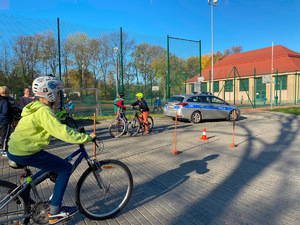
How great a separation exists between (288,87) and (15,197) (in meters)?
39.1

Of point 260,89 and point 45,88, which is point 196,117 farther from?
point 260,89

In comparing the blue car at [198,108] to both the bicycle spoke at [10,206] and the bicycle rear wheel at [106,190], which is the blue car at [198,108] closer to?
the bicycle rear wheel at [106,190]

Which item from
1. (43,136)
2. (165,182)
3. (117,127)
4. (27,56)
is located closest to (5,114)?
(117,127)

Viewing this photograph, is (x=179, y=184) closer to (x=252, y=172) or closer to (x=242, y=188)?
(x=242, y=188)

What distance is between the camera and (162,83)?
18.2 meters

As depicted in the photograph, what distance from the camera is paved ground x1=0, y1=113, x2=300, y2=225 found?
313cm

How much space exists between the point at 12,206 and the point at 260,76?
123 ft

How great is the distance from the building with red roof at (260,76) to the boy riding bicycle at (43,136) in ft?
92.3

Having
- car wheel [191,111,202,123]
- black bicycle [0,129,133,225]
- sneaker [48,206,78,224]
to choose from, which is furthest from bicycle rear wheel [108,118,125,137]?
sneaker [48,206,78,224]

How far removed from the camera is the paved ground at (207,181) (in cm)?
313

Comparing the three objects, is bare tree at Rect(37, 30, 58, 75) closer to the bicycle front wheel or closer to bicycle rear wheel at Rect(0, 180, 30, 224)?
the bicycle front wheel

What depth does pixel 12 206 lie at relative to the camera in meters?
2.56

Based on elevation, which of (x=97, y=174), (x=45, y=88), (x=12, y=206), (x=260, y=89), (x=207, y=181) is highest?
(x=260, y=89)

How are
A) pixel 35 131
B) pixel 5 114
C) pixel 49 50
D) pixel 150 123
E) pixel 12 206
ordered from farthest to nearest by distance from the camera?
pixel 49 50 → pixel 150 123 → pixel 5 114 → pixel 12 206 → pixel 35 131
